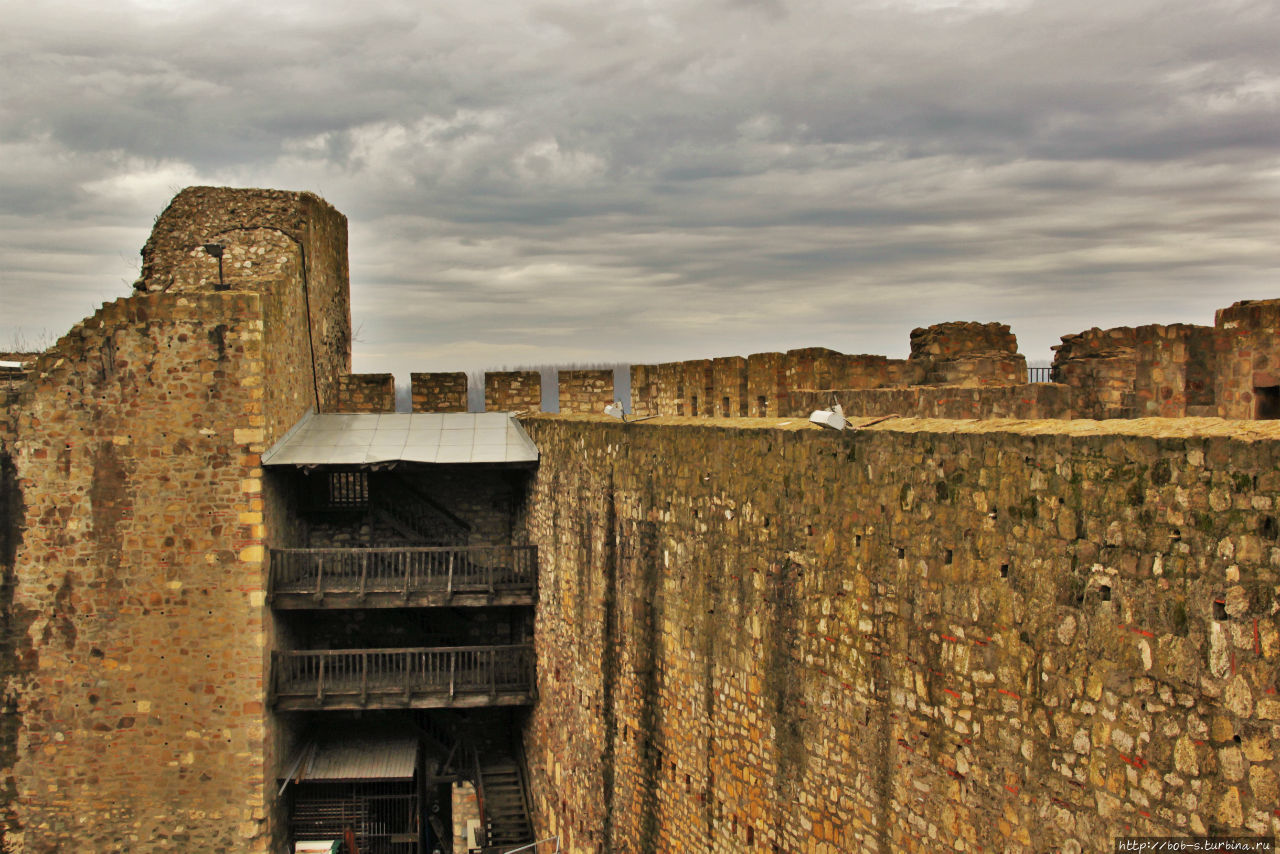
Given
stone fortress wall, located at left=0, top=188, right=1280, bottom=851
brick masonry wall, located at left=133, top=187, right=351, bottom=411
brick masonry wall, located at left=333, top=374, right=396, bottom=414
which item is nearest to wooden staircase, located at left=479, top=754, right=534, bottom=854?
stone fortress wall, located at left=0, top=188, right=1280, bottom=851

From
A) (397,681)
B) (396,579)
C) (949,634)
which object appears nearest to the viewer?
(949,634)

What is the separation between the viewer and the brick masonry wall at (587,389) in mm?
15516

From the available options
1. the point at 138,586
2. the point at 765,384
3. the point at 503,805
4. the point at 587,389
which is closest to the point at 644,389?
the point at 587,389

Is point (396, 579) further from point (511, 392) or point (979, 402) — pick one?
point (979, 402)

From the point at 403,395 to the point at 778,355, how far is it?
8988mm

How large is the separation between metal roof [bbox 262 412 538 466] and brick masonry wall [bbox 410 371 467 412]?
420 mm

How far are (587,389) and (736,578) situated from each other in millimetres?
8550

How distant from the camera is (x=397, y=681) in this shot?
543 inches

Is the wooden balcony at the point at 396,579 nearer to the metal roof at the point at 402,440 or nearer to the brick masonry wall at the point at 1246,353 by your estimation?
the metal roof at the point at 402,440

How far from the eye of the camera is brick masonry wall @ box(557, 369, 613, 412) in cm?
1552

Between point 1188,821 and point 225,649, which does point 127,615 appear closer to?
point 225,649

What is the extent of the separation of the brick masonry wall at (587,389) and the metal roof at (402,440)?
1063 millimetres

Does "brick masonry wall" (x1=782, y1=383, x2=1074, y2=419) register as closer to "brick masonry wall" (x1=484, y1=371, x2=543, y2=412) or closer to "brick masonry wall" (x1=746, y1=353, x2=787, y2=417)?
"brick masonry wall" (x1=746, y1=353, x2=787, y2=417)

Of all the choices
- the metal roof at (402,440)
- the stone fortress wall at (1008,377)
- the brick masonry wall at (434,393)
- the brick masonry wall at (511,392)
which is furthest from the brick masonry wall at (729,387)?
the brick masonry wall at (434,393)
